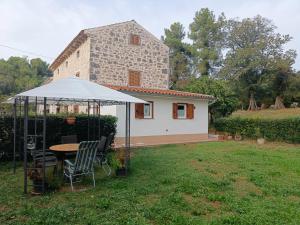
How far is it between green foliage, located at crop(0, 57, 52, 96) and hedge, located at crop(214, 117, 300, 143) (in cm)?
3744

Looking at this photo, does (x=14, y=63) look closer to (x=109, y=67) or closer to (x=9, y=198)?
(x=109, y=67)

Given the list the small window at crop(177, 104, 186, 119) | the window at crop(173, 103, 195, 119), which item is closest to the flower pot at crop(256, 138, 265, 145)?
the window at crop(173, 103, 195, 119)

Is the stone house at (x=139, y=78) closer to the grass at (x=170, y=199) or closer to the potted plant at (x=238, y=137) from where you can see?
the potted plant at (x=238, y=137)

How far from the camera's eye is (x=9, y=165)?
8156 millimetres

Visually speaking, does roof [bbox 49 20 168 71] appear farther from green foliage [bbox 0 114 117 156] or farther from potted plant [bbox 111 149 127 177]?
potted plant [bbox 111 149 127 177]

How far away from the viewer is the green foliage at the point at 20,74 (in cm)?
4409

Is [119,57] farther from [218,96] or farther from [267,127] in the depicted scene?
[267,127]

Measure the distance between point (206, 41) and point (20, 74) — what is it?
1357 inches

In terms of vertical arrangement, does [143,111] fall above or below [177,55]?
below

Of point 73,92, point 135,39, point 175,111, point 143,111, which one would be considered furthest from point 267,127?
point 73,92

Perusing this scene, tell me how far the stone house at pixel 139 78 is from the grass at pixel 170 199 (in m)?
6.40

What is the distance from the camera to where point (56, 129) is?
31.5 ft

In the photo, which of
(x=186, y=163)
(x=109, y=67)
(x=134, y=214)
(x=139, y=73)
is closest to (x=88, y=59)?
(x=109, y=67)

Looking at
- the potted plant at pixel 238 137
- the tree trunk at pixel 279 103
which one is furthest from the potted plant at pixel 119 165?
the tree trunk at pixel 279 103
